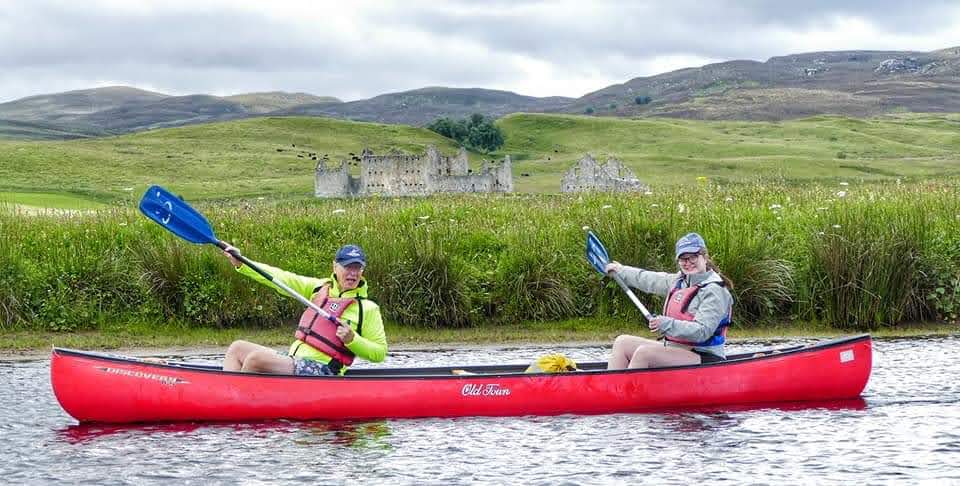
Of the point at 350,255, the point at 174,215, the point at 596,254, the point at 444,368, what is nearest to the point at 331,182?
the point at 596,254

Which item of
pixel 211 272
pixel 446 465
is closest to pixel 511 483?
pixel 446 465

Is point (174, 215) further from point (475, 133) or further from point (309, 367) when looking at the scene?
point (475, 133)

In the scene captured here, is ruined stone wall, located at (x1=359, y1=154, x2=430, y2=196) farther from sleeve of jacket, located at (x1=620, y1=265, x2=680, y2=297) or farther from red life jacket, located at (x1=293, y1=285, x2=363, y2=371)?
red life jacket, located at (x1=293, y1=285, x2=363, y2=371)

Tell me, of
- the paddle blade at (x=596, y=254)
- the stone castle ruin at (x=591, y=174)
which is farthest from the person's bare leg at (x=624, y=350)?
the stone castle ruin at (x=591, y=174)

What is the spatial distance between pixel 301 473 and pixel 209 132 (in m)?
143

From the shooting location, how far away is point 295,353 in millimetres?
15266

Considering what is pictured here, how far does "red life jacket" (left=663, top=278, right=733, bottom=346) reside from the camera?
15.0 metres

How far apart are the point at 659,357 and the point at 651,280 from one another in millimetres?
1205

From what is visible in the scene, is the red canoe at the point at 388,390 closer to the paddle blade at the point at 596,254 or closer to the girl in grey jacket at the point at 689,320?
the girl in grey jacket at the point at 689,320

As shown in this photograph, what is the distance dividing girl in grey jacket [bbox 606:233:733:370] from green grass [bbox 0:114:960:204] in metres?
Answer: 62.0

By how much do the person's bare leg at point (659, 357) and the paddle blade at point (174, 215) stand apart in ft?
16.9

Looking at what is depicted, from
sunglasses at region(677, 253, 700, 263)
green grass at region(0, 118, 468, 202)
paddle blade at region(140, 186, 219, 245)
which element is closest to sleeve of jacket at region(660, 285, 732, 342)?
sunglasses at region(677, 253, 700, 263)

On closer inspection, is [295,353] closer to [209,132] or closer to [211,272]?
[211,272]

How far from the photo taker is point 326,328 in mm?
14812
